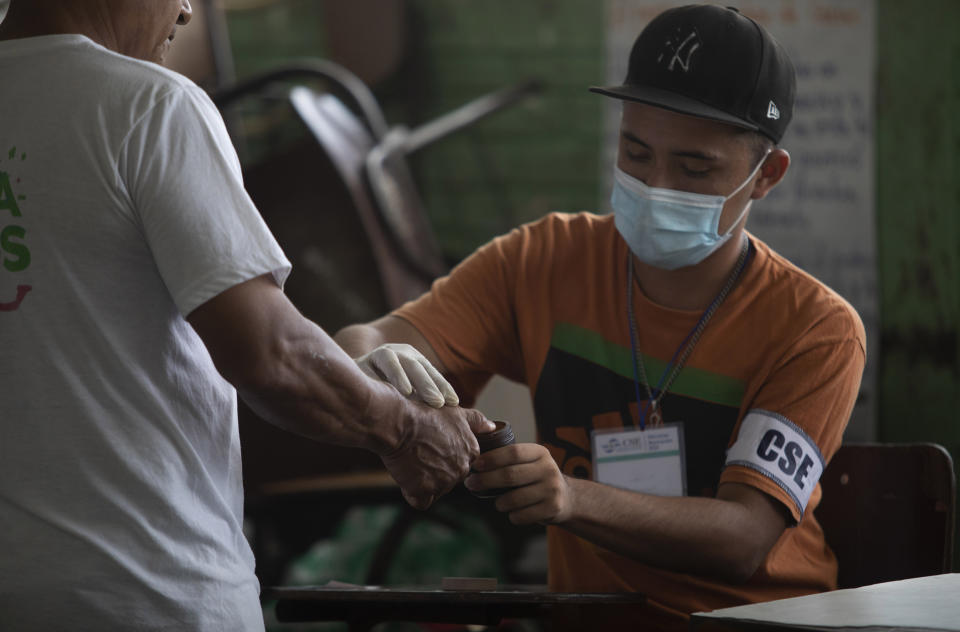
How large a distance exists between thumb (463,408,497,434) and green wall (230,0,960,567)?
239 centimetres

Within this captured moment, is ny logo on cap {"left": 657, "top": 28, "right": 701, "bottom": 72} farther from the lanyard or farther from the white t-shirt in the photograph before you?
the white t-shirt

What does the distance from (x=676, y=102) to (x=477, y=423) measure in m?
0.66

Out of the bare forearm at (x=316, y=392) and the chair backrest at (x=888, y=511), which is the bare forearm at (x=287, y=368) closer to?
the bare forearm at (x=316, y=392)

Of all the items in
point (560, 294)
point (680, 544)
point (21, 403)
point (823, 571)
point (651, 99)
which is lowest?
point (823, 571)

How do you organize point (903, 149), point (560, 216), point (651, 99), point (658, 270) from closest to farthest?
point (651, 99)
point (658, 270)
point (560, 216)
point (903, 149)

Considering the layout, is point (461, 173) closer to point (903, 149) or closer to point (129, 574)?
point (903, 149)

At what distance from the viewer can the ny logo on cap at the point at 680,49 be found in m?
1.71

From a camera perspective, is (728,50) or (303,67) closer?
(728,50)

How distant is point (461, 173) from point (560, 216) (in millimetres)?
1888

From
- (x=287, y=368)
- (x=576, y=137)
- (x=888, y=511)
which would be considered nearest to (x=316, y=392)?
(x=287, y=368)

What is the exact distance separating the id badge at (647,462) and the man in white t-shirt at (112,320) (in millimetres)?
820

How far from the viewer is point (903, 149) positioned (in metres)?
3.68

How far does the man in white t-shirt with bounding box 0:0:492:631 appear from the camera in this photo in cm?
99

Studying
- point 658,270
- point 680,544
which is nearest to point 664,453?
point 680,544
